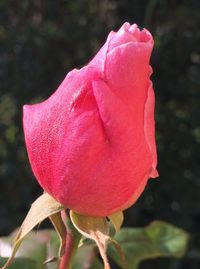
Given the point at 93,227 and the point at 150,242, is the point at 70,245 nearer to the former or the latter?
the point at 93,227

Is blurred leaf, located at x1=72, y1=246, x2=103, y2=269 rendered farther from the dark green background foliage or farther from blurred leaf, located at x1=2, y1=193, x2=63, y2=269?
the dark green background foliage

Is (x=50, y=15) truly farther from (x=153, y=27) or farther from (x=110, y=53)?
(x=110, y=53)

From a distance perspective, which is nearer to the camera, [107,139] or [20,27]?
[107,139]

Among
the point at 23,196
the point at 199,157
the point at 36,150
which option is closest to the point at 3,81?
the point at 23,196

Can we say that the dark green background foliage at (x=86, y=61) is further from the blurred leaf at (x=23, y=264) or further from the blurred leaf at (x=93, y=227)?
the blurred leaf at (x=93, y=227)

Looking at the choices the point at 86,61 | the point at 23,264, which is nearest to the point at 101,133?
the point at 23,264

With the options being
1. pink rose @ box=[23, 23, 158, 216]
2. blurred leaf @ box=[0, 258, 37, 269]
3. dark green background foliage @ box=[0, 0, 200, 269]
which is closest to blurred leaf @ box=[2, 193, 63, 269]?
pink rose @ box=[23, 23, 158, 216]
